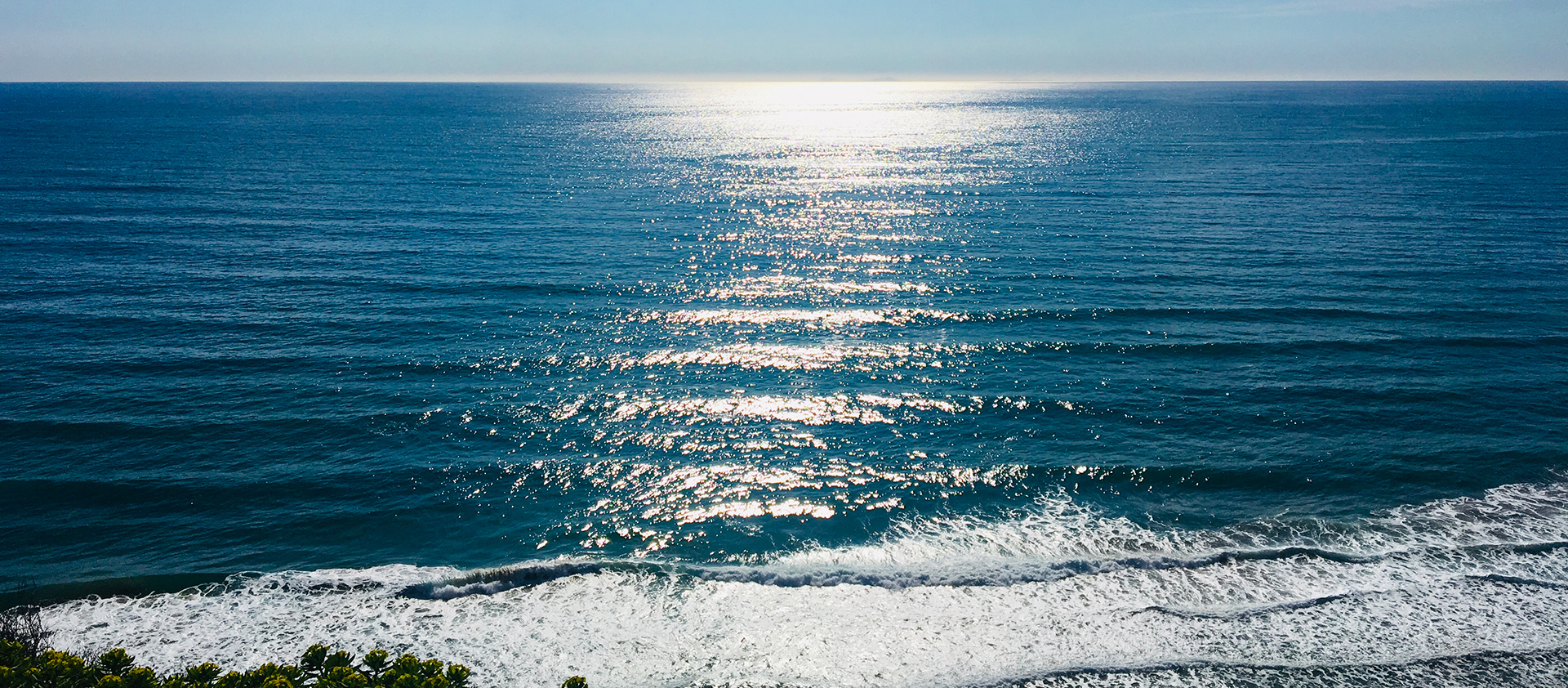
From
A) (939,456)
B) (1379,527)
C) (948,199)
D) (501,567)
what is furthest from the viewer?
(948,199)

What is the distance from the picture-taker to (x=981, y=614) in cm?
2300

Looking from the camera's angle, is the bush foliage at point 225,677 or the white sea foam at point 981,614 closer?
the bush foliage at point 225,677

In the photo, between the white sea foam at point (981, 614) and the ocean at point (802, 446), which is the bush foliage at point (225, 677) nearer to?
the white sea foam at point (981, 614)

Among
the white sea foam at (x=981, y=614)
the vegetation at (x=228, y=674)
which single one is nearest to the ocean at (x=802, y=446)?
the white sea foam at (x=981, y=614)

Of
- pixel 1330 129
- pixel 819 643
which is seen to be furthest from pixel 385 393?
pixel 1330 129

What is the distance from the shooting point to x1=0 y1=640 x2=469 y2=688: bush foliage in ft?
47.1

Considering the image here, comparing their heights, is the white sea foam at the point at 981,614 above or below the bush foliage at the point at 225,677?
below

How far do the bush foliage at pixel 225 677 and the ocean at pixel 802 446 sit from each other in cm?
570

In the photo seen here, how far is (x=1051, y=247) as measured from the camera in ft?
194

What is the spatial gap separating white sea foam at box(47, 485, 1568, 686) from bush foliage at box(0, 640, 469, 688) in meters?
5.55

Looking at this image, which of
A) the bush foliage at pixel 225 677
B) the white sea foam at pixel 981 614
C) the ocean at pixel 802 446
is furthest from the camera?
the ocean at pixel 802 446

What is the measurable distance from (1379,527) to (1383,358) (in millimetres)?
15664

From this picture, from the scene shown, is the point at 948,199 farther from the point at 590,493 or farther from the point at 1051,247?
the point at 590,493

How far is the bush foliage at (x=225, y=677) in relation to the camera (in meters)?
14.4
